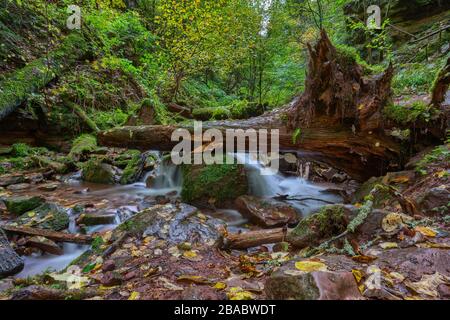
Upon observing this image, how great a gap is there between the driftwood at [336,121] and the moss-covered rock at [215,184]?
0.98m

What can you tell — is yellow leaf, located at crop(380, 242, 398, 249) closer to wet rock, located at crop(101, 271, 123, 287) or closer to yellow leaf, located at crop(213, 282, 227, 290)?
yellow leaf, located at crop(213, 282, 227, 290)

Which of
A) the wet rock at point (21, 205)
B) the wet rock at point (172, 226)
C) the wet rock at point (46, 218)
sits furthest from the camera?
the wet rock at point (21, 205)

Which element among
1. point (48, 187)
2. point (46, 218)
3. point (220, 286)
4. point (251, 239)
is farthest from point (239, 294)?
point (48, 187)

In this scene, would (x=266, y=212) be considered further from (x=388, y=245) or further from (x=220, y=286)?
(x=220, y=286)

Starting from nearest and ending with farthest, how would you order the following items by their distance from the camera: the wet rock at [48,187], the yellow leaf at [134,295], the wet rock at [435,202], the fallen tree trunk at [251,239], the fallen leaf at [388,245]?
the yellow leaf at [134,295], the fallen leaf at [388,245], the wet rock at [435,202], the fallen tree trunk at [251,239], the wet rock at [48,187]

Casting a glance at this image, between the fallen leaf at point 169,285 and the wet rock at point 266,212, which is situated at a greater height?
the fallen leaf at point 169,285

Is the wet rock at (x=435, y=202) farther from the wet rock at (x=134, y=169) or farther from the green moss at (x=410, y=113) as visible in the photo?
the wet rock at (x=134, y=169)

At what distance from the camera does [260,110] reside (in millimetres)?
10117

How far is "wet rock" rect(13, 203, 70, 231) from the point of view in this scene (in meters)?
4.50

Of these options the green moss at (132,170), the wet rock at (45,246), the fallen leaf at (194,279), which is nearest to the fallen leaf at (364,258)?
the fallen leaf at (194,279)

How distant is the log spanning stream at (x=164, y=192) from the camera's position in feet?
17.9

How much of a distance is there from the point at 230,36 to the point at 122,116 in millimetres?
5411

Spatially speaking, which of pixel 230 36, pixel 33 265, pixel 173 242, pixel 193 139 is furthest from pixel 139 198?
pixel 230 36
